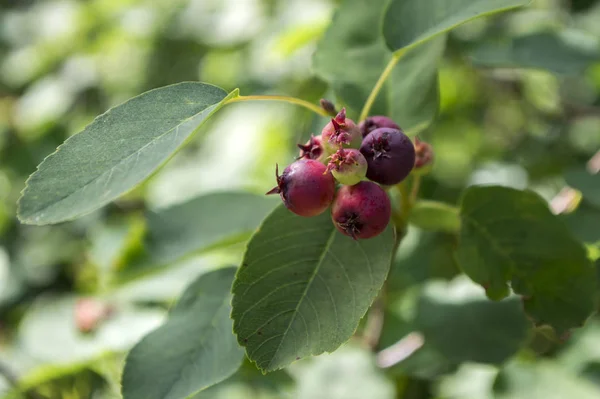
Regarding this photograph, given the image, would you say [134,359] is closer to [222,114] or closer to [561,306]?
[561,306]

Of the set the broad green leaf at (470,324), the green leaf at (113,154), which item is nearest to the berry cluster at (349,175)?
the green leaf at (113,154)

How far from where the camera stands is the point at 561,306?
1.08 meters

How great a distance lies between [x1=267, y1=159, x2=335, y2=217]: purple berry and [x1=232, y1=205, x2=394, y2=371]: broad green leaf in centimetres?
12

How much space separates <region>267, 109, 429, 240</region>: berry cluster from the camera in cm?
86

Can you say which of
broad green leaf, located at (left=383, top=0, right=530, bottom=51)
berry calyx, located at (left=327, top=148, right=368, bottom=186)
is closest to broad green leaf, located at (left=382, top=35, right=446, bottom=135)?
broad green leaf, located at (left=383, top=0, right=530, bottom=51)

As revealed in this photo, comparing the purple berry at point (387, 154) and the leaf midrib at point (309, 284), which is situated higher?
the purple berry at point (387, 154)

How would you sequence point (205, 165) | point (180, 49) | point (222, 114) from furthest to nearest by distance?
point (180, 49), point (222, 114), point (205, 165)

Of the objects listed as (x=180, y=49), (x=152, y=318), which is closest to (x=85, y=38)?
(x=180, y=49)

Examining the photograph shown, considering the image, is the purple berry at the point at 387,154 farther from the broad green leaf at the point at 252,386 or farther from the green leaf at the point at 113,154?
the broad green leaf at the point at 252,386

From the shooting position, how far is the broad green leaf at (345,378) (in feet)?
4.92

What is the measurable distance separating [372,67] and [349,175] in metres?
0.41

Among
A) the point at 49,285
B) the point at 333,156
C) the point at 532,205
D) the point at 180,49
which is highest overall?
the point at 333,156

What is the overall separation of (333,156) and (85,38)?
2.77m

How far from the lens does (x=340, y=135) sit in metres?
0.90
